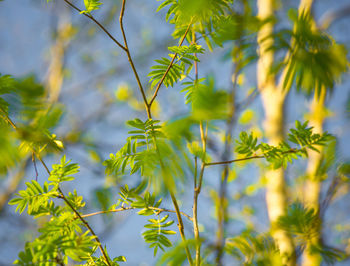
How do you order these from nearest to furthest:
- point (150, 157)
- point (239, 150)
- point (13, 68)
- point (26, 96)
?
point (26, 96), point (150, 157), point (239, 150), point (13, 68)

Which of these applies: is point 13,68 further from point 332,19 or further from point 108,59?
point 332,19

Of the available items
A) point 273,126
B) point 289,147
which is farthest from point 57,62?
point 289,147

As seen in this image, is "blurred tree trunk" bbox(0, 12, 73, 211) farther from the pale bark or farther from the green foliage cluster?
the green foliage cluster

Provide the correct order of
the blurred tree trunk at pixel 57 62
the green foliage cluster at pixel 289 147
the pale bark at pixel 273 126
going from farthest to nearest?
the blurred tree trunk at pixel 57 62, the pale bark at pixel 273 126, the green foliage cluster at pixel 289 147

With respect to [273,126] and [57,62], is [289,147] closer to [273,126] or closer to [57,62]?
[273,126]

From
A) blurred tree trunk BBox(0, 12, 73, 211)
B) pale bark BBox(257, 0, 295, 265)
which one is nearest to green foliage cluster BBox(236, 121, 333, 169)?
pale bark BBox(257, 0, 295, 265)

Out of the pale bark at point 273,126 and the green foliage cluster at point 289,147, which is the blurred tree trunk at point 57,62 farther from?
the green foliage cluster at point 289,147

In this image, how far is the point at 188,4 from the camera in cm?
23

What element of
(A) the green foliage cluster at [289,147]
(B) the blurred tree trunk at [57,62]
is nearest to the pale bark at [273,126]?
(A) the green foliage cluster at [289,147]

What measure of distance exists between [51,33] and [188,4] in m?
3.56

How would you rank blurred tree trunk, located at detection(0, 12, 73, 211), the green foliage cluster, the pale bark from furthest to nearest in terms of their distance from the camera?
blurred tree trunk, located at detection(0, 12, 73, 211), the pale bark, the green foliage cluster

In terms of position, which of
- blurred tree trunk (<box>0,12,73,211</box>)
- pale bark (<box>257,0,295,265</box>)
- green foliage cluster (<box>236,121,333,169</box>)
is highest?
blurred tree trunk (<box>0,12,73,211</box>)

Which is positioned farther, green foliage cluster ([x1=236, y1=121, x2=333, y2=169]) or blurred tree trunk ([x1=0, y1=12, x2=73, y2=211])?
blurred tree trunk ([x1=0, y1=12, x2=73, y2=211])

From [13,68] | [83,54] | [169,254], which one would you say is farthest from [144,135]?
[13,68]
